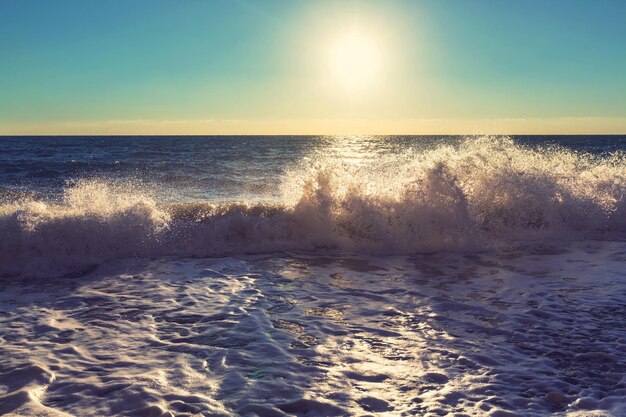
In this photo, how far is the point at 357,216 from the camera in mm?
10805

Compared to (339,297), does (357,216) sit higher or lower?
higher

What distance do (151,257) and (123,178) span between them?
57.7 feet

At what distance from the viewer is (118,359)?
14.9ft

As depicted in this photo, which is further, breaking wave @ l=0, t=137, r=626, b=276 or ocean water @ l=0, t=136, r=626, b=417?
breaking wave @ l=0, t=137, r=626, b=276

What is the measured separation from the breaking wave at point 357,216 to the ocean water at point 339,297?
42mm

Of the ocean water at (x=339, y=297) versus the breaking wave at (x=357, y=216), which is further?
the breaking wave at (x=357, y=216)

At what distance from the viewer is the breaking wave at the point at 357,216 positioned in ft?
30.9

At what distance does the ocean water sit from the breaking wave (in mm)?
42

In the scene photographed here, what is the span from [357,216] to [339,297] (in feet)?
14.4

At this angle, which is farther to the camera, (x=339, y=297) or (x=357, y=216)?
(x=357, y=216)

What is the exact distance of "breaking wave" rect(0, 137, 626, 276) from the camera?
9422mm

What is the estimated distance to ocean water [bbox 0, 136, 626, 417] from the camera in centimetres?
391

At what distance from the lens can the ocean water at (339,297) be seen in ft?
12.8

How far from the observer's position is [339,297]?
6.59m
